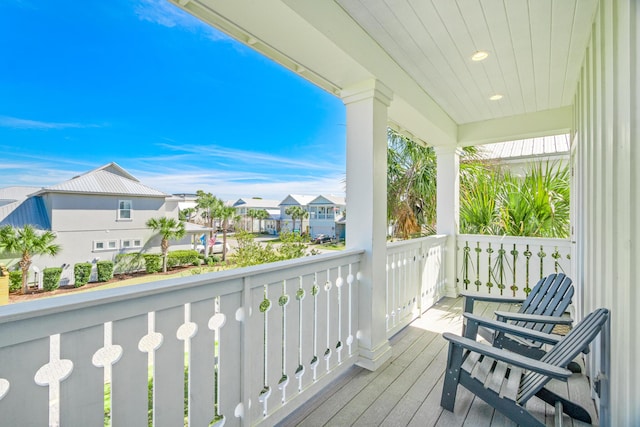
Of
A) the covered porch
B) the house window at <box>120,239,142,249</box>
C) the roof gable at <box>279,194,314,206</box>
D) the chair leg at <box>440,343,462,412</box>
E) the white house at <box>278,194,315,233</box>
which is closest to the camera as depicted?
the covered porch

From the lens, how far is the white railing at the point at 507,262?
4.00 m

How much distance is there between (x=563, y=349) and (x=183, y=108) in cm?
258

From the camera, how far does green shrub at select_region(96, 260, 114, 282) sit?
1.22 metres

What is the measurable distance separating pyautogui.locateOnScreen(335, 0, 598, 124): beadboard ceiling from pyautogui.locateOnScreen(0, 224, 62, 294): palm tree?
2.01 m

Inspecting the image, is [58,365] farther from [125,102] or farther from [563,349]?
[563,349]

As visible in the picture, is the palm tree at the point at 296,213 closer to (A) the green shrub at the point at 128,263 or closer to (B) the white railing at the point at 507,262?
(A) the green shrub at the point at 128,263

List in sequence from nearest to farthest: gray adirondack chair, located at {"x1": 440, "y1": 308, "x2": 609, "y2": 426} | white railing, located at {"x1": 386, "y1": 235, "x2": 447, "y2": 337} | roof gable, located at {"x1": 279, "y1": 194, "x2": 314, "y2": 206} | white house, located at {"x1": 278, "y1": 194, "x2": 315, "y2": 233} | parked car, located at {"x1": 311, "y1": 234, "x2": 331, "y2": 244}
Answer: gray adirondack chair, located at {"x1": 440, "y1": 308, "x2": 609, "y2": 426} → parked car, located at {"x1": 311, "y1": 234, "x2": 331, "y2": 244} → white house, located at {"x1": 278, "y1": 194, "x2": 315, "y2": 233} → roof gable, located at {"x1": 279, "y1": 194, "x2": 314, "y2": 206} → white railing, located at {"x1": 386, "y1": 235, "x2": 447, "y2": 337}

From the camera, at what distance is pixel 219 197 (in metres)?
2.02

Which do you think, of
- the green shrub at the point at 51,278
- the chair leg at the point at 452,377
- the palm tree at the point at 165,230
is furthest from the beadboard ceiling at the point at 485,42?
the chair leg at the point at 452,377

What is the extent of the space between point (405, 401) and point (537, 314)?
1345 millimetres

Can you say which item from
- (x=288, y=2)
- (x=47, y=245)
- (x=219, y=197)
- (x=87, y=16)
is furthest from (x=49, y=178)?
(x=288, y=2)

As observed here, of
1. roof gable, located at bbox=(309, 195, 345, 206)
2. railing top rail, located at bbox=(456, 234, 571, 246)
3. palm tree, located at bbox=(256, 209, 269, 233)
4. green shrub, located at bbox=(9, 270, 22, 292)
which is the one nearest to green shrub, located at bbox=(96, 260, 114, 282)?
green shrub, located at bbox=(9, 270, 22, 292)

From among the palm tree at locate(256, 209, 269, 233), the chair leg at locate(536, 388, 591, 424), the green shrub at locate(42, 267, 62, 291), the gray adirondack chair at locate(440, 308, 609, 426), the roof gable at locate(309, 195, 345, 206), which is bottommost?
the chair leg at locate(536, 388, 591, 424)

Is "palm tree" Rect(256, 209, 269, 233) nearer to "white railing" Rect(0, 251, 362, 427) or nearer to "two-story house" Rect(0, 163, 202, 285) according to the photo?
"white railing" Rect(0, 251, 362, 427)
